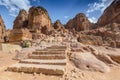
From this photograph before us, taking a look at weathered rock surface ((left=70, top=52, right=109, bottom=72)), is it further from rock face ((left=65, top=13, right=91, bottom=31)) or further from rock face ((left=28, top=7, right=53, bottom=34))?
rock face ((left=65, top=13, right=91, bottom=31))

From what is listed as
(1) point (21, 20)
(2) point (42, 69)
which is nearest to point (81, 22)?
(1) point (21, 20)

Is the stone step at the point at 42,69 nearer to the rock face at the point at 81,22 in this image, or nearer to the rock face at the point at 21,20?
the rock face at the point at 21,20

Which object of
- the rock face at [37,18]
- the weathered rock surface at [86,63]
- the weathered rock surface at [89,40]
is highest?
the rock face at [37,18]

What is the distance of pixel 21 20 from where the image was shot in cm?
4284

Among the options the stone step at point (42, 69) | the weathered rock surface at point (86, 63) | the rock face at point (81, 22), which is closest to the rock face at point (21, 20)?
the rock face at point (81, 22)

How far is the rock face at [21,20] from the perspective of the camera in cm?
4204

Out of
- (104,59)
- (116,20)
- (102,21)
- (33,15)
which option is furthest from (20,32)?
(102,21)

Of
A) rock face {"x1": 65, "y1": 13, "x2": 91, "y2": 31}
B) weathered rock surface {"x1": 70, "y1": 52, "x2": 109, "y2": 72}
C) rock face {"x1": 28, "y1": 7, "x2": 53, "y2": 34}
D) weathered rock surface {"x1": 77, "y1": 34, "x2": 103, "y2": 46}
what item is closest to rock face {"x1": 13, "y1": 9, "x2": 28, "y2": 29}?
rock face {"x1": 28, "y1": 7, "x2": 53, "y2": 34}

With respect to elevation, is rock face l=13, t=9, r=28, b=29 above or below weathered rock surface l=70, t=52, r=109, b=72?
above

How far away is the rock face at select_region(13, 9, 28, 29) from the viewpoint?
138 ft

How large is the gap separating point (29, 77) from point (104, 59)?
3.96m

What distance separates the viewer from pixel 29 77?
386cm

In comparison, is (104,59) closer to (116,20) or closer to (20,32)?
(20,32)

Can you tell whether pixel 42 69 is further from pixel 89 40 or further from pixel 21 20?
pixel 21 20
